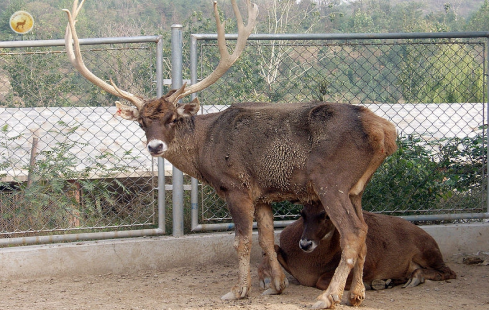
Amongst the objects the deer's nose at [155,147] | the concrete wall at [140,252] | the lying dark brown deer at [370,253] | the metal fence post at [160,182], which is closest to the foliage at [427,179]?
the concrete wall at [140,252]

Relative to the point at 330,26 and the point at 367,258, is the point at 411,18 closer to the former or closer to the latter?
the point at 330,26

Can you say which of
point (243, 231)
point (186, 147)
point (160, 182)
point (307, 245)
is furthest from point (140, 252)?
point (307, 245)

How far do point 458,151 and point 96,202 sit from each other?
5.11m

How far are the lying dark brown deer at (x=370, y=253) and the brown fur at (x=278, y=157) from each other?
0.42m

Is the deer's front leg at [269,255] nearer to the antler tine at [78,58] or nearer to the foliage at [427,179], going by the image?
the antler tine at [78,58]

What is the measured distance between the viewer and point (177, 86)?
24.6 ft

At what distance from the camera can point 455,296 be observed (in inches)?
247

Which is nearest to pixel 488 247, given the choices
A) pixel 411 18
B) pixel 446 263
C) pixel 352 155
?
pixel 446 263

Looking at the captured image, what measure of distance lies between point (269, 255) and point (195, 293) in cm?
92

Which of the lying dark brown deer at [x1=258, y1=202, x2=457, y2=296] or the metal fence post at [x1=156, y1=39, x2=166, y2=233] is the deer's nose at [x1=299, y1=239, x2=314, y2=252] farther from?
the metal fence post at [x1=156, y1=39, x2=166, y2=233]

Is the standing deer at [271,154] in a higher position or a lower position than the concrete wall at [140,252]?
higher

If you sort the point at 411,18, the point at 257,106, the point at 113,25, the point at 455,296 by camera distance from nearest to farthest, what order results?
the point at 455,296, the point at 257,106, the point at 113,25, the point at 411,18

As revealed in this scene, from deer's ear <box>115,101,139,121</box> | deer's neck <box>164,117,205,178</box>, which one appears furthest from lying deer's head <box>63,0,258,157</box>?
deer's neck <box>164,117,205,178</box>

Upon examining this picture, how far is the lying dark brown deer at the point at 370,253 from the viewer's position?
21.8 ft
